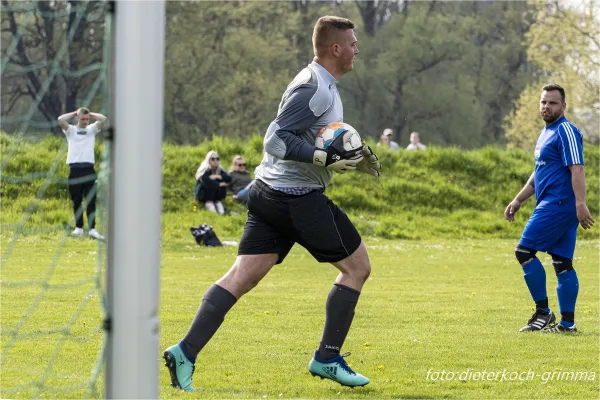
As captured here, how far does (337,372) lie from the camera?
6.14m

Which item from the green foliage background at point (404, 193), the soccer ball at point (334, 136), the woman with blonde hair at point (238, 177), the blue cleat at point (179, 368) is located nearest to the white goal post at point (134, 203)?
→ the blue cleat at point (179, 368)

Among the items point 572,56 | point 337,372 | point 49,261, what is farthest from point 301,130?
point 572,56

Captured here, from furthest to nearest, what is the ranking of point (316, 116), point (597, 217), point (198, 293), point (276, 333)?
point (597, 217), point (198, 293), point (276, 333), point (316, 116)

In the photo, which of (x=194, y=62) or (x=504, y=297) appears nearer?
(x=504, y=297)

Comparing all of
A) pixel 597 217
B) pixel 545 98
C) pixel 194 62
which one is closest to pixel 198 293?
pixel 545 98

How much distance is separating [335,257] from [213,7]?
138 feet

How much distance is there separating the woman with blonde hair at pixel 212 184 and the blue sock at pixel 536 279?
13299 mm

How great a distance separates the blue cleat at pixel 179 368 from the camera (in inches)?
229

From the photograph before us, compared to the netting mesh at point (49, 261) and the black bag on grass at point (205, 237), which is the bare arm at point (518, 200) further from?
the black bag on grass at point (205, 237)

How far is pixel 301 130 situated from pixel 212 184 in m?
16.0

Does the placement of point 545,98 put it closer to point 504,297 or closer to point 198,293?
point 504,297

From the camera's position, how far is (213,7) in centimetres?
4675

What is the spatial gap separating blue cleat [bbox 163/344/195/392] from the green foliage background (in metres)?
13.8

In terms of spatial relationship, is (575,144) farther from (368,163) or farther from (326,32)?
(326,32)
